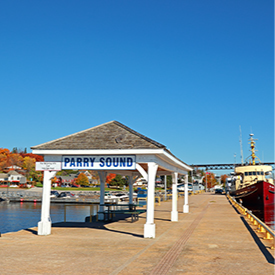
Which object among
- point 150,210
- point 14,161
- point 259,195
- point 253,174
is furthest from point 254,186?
point 14,161

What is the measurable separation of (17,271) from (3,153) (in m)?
166

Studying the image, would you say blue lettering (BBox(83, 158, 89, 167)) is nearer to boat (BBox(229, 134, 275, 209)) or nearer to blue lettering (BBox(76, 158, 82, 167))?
blue lettering (BBox(76, 158, 82, 167))

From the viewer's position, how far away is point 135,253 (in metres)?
10.4

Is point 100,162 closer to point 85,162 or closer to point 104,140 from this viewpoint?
point 85,162

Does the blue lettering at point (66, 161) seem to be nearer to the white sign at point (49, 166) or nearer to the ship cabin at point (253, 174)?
the white sign at point (49, 166)

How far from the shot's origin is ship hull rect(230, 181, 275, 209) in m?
42.6

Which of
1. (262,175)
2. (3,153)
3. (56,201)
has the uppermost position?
(3,153)

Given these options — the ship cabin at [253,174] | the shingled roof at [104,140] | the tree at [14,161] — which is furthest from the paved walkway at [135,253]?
the tree at [14,161]

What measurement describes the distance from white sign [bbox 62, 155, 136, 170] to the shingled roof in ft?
1.59

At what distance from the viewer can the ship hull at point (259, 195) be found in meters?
42.6

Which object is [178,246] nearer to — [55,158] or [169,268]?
[169,268]

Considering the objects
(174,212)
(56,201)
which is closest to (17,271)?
(174,212)

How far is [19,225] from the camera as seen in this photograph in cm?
3089

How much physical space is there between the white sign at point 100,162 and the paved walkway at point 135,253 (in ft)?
9.86
